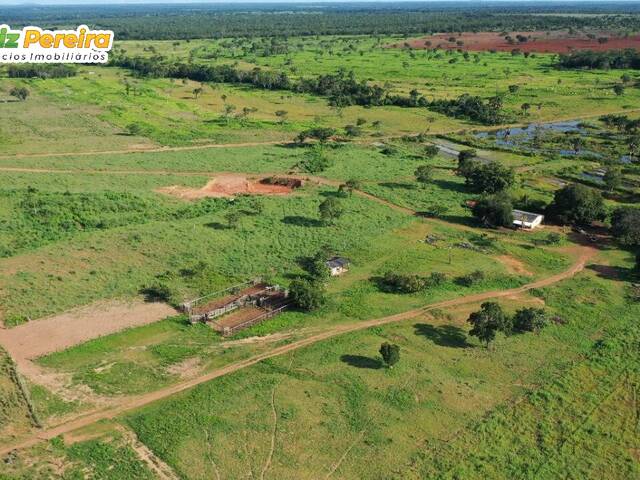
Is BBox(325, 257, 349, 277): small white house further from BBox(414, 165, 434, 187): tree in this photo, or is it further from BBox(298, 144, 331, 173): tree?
BBox(298, 144, 331, 173): tree

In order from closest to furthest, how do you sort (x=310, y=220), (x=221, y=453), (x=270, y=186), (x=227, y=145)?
(x=221, y=453) < (x=310, y=220) < (x=270, y=186) < (x=227, y=145)

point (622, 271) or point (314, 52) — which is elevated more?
point (314, 52)

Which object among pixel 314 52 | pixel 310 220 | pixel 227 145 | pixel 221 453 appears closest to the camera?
pixel 221 453

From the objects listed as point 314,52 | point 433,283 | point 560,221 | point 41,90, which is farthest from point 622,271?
point 314,52

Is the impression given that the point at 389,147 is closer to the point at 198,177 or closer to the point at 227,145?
the point at 227,145

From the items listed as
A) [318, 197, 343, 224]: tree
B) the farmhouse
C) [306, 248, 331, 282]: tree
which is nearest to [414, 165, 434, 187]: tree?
[318, 197, 343, 224]: tree

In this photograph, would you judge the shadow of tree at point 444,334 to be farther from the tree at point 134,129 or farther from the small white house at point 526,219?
the tree at point 134,129

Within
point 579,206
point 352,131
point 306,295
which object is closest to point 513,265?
point 579,206

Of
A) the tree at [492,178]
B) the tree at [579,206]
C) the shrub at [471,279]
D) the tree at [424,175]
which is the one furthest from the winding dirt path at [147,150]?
the shrub at [471,279]
